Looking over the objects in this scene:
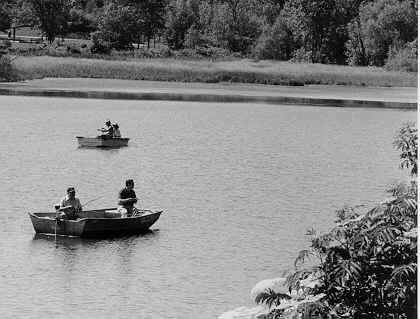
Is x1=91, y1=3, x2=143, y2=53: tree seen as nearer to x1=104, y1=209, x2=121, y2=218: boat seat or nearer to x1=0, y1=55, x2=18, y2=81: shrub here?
x1=0, y1=55, x2=18, y2=81: shrub

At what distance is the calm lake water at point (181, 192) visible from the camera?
1184 inches

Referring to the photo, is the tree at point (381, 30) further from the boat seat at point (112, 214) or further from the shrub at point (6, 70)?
the boat seat at point (112, 214)

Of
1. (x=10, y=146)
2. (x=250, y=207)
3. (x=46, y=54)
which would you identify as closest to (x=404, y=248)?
(x=250, y=207)

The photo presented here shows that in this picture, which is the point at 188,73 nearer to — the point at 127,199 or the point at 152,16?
the point at 152,16

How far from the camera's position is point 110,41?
156875 millimetres

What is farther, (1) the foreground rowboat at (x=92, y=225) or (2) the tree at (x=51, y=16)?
(2) the tree at (x=51, y=16)

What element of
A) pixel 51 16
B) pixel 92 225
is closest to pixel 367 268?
pixel 92 225

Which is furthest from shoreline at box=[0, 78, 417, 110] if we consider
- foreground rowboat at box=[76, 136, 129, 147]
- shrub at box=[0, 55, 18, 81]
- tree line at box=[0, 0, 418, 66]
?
foreground rowboat at box=[76, 136, 129, 147]

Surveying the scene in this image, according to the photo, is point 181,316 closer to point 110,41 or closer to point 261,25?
point 110,41

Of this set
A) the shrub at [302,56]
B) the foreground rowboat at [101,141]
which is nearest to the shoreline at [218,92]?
the shrub at [302,56]

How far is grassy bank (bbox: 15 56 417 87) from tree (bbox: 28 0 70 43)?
3396 centimetres

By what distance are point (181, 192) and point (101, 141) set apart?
55.8 ft

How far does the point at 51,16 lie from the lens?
162m

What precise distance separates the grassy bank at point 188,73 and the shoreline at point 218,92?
166 cm
